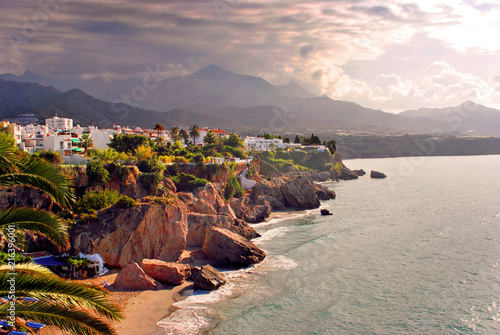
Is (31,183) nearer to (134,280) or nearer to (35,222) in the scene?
(35,222)

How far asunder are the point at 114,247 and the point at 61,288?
66.9ft

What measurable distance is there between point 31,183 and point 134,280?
54.0 feet

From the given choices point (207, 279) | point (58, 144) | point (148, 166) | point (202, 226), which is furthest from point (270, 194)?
point (207, 279)

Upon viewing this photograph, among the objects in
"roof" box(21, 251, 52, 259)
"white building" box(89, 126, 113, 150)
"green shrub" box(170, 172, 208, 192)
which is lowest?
"roof" box(21, 251, 52, 259)

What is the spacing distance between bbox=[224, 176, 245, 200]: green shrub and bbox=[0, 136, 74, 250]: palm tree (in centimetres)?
4622

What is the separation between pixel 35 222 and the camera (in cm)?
820

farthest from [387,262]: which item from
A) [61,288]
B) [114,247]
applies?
[61,288]

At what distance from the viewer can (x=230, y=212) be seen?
42.0 metres

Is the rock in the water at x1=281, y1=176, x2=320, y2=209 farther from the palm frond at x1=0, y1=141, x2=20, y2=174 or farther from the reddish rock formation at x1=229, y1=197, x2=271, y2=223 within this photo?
the palm frond at x1=0, y1=141, x2=20, y2=174

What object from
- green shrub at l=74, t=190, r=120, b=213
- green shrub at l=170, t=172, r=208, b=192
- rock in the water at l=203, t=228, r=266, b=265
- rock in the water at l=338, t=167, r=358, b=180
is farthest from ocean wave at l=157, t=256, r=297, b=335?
rock in the water at l=338, t=167, r=358, b=180

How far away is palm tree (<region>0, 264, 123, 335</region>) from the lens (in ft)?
22.9

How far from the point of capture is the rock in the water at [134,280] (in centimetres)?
2281

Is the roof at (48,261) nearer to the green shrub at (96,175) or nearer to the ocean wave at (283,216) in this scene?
the green shrub at (96,175)

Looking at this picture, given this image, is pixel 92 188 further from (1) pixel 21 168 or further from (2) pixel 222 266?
(1) pixel 21 168
